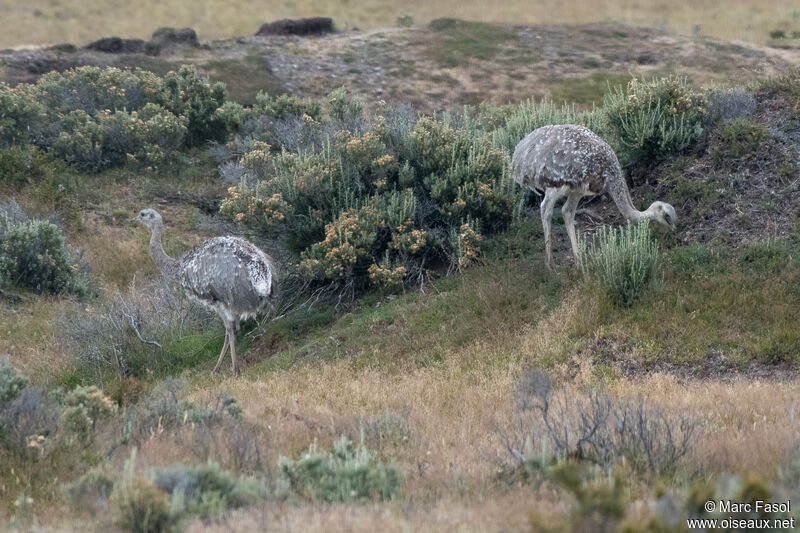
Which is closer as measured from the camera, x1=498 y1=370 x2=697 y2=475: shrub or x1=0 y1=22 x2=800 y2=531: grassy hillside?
x1=0 y1=22 x2=800 y2=531: grassy hillside

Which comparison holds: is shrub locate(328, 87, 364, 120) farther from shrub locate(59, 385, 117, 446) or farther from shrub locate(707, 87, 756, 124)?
shrub locate(59, 385, 117, 446)

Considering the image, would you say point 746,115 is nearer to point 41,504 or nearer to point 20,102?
point 41,504

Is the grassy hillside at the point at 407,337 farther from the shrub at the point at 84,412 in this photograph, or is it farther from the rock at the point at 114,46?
the rock at the point at 114,46

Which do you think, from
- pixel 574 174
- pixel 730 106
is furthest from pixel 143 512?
pixel 730 106

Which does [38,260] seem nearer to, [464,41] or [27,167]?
[27,167]

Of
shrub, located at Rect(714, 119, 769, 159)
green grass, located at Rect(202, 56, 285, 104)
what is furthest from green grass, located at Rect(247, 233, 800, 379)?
green grass, located at Rect(202, 56, 285, 104)

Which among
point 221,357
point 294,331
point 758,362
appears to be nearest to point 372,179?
point 294,331

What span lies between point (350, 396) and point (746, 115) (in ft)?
27.9

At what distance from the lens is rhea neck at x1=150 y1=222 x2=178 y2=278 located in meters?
12.2

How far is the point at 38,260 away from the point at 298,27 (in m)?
22.4

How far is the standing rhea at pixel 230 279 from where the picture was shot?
1138cm

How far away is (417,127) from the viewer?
14555 mm

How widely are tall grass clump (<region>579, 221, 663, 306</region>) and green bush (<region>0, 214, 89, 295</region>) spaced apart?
29.4ft

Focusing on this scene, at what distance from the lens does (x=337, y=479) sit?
5.96 metres
